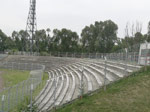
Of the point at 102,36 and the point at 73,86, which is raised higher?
the point at 102,36

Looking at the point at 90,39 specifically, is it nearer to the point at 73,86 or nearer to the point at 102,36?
the point at 102,36

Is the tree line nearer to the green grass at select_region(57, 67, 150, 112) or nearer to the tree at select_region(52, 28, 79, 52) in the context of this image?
the tree at select_region(52, 28, 79, 52)

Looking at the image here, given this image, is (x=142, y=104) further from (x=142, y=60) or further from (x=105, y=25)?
(x=105, y=25)

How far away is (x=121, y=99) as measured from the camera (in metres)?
5.46

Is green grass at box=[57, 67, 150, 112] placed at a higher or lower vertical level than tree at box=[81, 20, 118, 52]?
lower

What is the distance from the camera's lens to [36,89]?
34.7 ft

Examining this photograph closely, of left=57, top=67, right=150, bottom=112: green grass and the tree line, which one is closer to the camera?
left=57, top=67, right=150, bottom=112: green grass

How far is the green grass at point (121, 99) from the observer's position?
4966mm

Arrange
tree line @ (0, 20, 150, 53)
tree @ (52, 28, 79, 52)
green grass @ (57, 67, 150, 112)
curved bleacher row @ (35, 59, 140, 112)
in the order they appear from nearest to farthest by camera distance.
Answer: green grass @ (57, 67, 150, 112) → curved bleacher row @ (35, 59, 140, 112) → tree line @ (0, 20, 150, 53) → tree @ (52, 28, 79, 52)

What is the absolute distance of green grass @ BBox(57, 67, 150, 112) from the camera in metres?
4.97

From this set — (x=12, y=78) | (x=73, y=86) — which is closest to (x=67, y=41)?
(x=12, y=78)

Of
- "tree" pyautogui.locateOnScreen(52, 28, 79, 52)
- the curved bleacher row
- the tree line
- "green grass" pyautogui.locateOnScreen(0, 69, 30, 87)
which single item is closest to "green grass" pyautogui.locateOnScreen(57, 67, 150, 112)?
the curved bleacher row

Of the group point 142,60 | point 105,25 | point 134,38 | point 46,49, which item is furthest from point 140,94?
point 46,49

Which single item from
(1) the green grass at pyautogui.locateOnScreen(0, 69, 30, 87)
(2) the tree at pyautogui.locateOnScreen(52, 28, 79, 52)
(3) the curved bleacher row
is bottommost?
(1) the green grass at pyautogui.locateOnScreen(0, 69, 30, 87)
